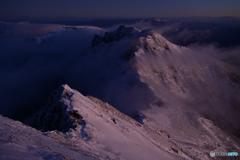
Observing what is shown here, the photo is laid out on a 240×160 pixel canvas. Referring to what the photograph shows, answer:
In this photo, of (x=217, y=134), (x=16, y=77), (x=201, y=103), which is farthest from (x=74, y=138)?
(x=16, y=77)

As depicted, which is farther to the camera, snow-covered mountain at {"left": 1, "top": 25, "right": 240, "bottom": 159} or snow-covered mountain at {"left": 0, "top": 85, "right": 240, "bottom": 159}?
snow-covered mountain at {"left": 1, "top": 25, "right": 240, "bottom": 159}

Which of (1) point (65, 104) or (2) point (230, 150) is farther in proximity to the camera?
(2) point (230, 150)

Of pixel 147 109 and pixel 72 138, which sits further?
pixel 147 109

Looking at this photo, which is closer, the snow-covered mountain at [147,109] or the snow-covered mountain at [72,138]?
the snow-covered mountain at [72,138]

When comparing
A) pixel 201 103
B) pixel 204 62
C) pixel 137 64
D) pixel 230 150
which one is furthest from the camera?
Result: pixel 204 62

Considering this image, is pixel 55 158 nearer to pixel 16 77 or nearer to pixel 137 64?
pixel 137 64

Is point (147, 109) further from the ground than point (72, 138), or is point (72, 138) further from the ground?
point (72, 138)

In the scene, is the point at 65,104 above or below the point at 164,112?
above

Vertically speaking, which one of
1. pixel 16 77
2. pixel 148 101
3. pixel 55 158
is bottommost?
pixel 16 77
